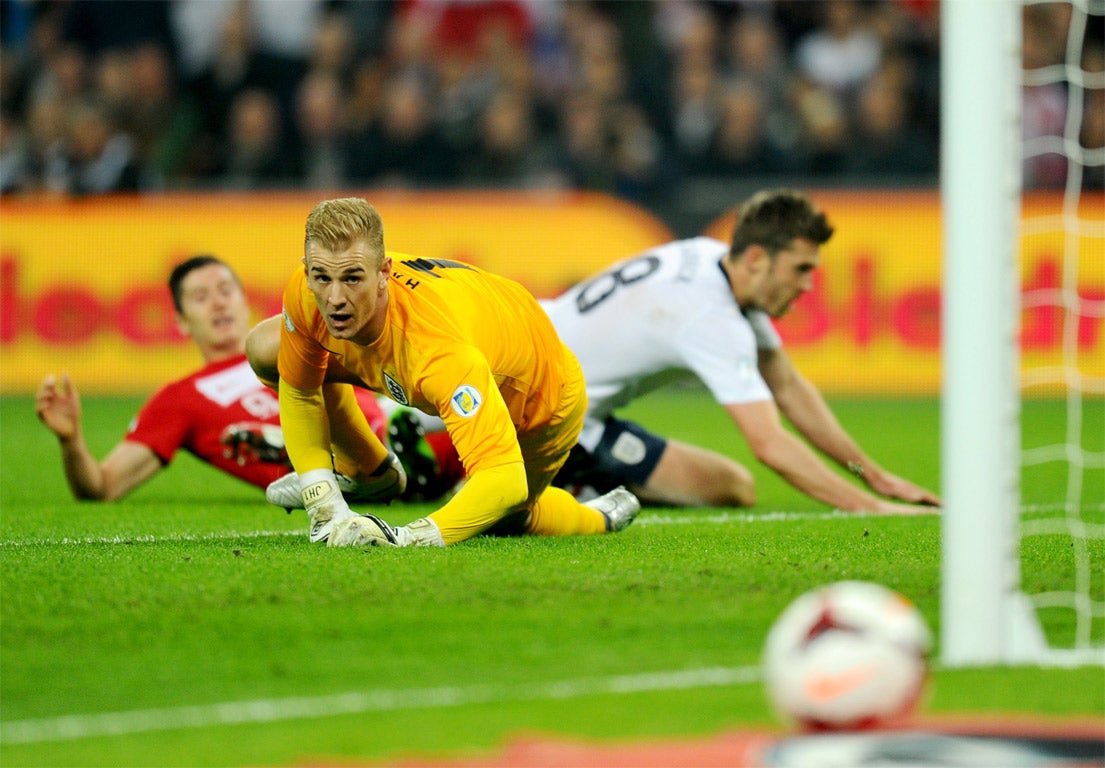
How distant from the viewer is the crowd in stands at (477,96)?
1383 cm

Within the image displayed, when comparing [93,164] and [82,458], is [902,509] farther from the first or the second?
[93,164]

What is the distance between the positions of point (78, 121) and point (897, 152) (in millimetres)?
6981

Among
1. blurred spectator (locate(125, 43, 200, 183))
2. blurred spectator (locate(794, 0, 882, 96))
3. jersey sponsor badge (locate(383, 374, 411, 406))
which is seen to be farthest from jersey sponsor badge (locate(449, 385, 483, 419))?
blurred spectator (locate(794, 0, 882, 96))

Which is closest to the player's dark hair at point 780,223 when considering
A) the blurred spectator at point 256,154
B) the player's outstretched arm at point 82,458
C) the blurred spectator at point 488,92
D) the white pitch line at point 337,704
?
the player's outstretched arm at point 82,458

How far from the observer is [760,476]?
9.02 m

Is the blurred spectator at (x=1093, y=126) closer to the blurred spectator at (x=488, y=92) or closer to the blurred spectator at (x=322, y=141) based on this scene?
the blurred spectator at (x=488, y=92)

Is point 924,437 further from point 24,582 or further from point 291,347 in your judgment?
point 24,582

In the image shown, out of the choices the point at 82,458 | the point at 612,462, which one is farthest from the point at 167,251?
the point at 612,462

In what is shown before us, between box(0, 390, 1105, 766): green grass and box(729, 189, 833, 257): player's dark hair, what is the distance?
121 centimetres

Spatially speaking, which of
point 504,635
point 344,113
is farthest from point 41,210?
point 504,635

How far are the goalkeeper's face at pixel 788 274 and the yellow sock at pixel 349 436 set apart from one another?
1.82 metres

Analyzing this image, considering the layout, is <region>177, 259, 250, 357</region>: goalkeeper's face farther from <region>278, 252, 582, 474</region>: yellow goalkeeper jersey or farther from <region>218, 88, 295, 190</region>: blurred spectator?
<region>218, 88, 295, 190</region>: blurred spectator

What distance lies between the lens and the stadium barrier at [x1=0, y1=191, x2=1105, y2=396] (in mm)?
13062

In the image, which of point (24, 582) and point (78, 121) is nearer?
point (24, 582)
